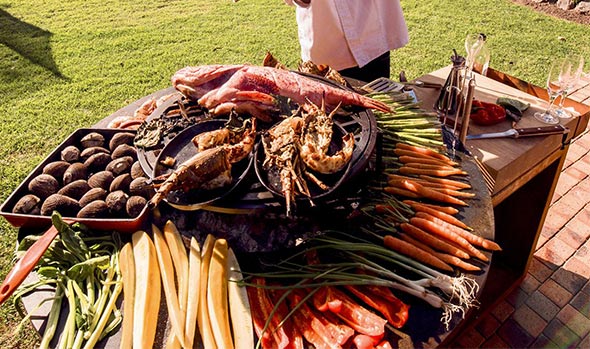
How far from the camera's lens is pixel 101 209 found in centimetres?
267

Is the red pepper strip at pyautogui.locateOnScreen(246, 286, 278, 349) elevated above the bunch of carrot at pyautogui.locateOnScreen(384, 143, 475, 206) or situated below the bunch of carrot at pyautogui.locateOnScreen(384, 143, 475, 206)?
below

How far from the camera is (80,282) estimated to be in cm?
237

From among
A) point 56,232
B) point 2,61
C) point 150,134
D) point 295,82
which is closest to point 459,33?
point 295,82

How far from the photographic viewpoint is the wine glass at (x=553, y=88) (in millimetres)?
3537

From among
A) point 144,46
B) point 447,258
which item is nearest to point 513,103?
point 447,258

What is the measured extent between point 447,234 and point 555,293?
230 centimetres

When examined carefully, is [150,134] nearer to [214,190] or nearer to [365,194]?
[214,190]

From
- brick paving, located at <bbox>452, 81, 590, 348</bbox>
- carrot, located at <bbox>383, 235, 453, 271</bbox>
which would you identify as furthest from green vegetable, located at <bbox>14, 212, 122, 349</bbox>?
brick paving, located at <bbox>452, 81, 590, 348</bbox>

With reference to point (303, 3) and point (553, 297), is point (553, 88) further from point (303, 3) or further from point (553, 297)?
point (303, 3)

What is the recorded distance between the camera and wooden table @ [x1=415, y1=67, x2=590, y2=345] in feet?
10.6

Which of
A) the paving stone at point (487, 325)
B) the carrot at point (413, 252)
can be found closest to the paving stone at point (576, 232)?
the paving stone at point (487, 325)

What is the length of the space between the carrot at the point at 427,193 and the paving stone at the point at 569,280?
214 cm

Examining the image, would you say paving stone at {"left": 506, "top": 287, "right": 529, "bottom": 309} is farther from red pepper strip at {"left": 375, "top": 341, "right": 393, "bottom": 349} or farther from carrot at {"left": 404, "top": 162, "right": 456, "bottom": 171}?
red pepper strip at {"left": 375, "top": 341, "right": 393, "bottom": 349}

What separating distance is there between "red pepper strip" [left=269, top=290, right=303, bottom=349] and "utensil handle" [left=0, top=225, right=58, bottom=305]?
123cm
